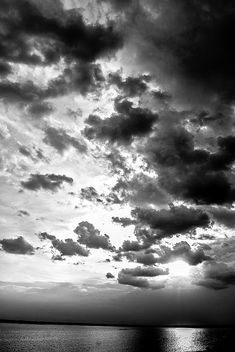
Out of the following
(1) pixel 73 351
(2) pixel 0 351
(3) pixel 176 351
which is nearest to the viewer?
(2) pixel 0 351

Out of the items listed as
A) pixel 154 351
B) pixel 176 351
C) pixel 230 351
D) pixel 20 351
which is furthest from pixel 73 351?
pixel 230 351

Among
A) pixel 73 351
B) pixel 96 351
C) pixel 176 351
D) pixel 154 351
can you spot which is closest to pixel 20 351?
pixel 73 351

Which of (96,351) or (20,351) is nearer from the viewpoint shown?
(20,351)

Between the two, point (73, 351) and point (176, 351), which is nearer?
point (73, 351)

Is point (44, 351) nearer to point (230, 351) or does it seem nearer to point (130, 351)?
point (130, 351)

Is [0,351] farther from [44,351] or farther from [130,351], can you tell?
[130,351]

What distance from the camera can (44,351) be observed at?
128 metres

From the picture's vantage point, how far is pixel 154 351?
424ft

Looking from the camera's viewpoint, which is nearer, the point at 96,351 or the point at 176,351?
the point at 96,351

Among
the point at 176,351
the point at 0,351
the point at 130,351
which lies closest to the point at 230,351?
the point at 176,351

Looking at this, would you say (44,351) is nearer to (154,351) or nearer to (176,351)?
(154,351)

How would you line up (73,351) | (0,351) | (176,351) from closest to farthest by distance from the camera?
(0,351) → (73,351) → (176,351)

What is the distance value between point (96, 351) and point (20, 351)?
96.6 feet

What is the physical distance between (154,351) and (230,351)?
96.2 feet
